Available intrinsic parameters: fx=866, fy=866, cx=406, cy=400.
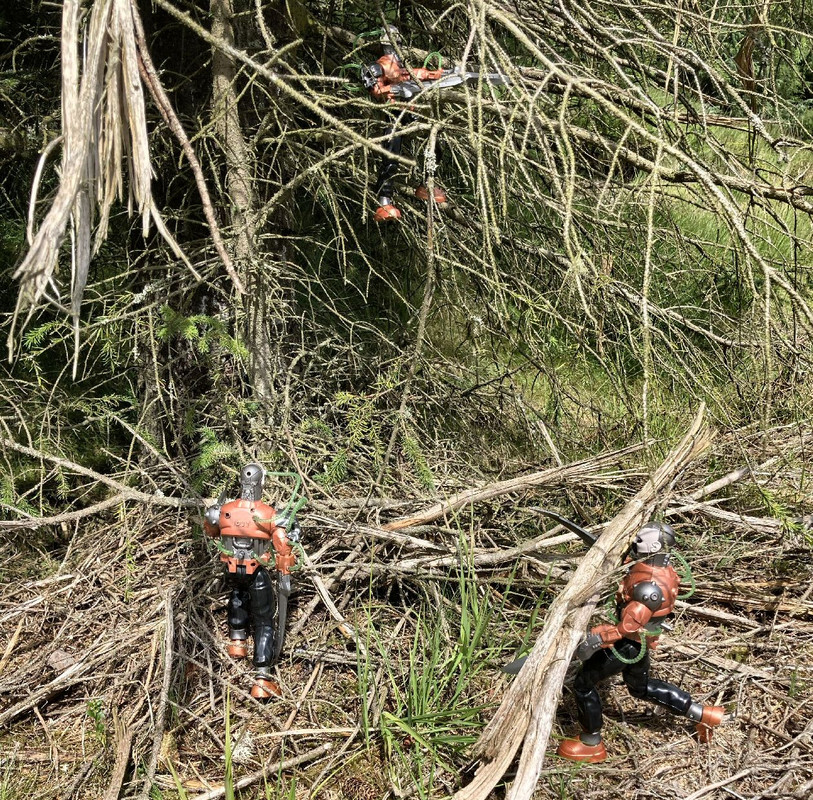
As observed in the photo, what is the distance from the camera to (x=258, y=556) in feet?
9.48

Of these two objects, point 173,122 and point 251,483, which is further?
point 251,483

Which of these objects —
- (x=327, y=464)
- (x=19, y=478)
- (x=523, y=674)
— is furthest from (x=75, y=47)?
(x=19, y=478)

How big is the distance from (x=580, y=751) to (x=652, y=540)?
2.30 feet

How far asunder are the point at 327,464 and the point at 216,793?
1250 mm

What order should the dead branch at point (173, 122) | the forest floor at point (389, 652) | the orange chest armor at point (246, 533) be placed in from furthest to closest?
the orange chest armor at point (246, 533), the forest floor at point (389, 652), the dead branch at point (173, 122)

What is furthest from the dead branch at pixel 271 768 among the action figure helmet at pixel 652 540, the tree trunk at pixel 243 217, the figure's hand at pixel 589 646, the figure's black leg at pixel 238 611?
the tree trunk at pixel 243 217

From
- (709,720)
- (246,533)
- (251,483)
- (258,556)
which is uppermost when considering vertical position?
(251,483)

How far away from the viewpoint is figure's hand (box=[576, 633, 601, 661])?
2631 mm

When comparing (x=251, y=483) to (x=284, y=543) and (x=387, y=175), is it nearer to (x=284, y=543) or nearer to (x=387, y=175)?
(x=284, y=543)

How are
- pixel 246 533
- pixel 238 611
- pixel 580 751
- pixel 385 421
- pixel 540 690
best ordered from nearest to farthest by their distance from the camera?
pixel 540 690 → pixel 580 751 → pixel 246 533 → pixel 238 611 → pixel 385 421

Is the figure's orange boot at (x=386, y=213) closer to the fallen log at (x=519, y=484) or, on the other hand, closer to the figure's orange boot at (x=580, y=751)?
the fallen log at (x=519, y=484)

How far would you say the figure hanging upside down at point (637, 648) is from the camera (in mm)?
2578

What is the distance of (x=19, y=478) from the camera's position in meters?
4.00

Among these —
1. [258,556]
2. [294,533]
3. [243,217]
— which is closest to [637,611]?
[294,533]
